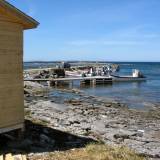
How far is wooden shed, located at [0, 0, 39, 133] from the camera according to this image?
501 inches

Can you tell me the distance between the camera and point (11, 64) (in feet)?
42.9

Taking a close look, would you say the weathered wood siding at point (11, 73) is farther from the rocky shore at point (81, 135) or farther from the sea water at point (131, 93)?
the sea water at point (131, 93)

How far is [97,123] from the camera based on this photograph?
804 inches

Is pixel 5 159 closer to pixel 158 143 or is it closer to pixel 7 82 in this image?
pixel 7 82

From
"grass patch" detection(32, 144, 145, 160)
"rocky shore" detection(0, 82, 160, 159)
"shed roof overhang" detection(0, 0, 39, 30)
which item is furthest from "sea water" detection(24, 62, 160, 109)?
"grass patch" detection(32, 144, 145, 160)

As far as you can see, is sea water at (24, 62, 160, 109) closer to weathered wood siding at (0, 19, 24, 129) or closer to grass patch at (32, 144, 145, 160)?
weathered wood siding at (0, 19, 24, 129)

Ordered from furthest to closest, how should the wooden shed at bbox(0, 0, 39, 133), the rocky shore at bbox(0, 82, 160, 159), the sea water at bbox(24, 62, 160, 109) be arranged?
1. the sea water at bbox(24, 62, 160, 109)
2. the rocky shore at bbox(0, 82, 160, 159)
3. the wooden shed at bbox(0, 0, 39, 133)

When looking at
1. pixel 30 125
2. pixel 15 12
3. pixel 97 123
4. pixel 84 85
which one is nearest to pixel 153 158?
pixel 30 125

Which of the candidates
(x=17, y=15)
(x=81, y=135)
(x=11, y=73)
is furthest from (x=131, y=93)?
(x=17, y=15)

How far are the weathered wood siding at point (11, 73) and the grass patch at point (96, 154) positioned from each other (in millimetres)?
1988

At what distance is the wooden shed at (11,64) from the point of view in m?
12.7

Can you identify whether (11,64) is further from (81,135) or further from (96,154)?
(81,135)

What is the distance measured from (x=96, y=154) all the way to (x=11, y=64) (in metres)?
3.77

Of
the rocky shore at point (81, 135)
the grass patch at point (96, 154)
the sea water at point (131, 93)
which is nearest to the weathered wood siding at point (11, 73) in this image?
the rocky shore at point (81, 135)
